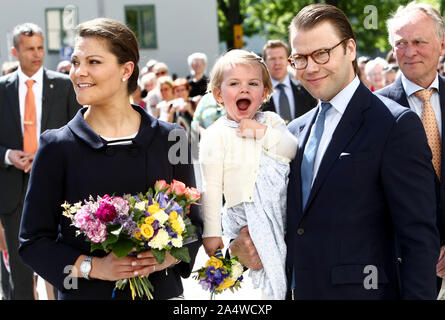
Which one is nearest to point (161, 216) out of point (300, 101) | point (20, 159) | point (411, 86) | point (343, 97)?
point (343, 97)

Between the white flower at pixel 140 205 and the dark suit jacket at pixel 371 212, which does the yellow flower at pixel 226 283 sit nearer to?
the dark suit jacket at pixel 371 212

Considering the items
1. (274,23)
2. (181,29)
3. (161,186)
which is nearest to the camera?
(161,186)

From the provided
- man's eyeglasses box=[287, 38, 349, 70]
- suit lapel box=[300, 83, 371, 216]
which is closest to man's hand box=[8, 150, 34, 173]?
man's eyeglasses box=[287, 38, 349, 70]

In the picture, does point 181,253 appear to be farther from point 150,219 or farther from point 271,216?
point 271,216

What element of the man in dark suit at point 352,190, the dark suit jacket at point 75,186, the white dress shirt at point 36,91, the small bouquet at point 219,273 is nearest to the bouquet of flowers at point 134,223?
the dark suit jacket at point 75,186

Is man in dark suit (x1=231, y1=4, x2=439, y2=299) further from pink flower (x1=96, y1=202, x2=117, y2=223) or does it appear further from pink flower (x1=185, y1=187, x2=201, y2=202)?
pink flower (x1=96, y1=202, x2=117, y2=223)

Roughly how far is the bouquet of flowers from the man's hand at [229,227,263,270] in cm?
50

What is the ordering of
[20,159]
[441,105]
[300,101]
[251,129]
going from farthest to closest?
[300,101] → [20,159] → [441,105] → [251,129]

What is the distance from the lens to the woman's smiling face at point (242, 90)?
12.8ft

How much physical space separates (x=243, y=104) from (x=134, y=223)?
1.08 metres

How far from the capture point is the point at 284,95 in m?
8.80

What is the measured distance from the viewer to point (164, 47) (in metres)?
28.9

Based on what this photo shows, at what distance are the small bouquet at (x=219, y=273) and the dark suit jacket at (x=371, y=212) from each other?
41 centimetres

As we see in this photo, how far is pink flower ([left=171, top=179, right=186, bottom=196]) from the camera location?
3.38m
